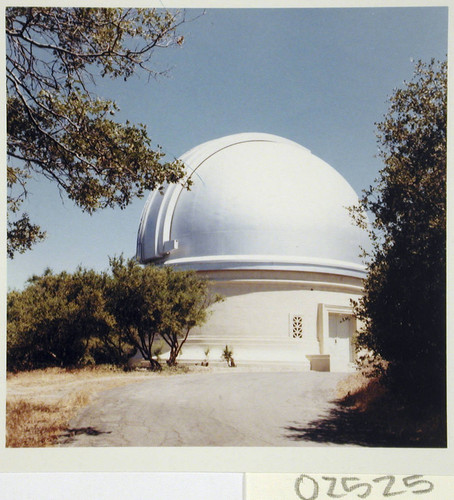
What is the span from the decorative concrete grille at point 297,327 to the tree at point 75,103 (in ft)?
14.5

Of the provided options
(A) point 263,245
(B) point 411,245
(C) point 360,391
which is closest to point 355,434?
(C) point 360,391

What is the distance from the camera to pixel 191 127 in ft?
20.6

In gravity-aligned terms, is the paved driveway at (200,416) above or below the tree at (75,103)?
below

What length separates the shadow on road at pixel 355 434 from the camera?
5102 millimetres

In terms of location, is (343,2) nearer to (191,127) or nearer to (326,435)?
(191,127)

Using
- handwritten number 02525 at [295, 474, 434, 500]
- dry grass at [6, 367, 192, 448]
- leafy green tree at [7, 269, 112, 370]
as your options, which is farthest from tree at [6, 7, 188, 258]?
handwritten number 02525 at [295, 474, 434, 500]

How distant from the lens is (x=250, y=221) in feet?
33.6

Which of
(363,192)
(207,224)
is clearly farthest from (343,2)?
(207,224)

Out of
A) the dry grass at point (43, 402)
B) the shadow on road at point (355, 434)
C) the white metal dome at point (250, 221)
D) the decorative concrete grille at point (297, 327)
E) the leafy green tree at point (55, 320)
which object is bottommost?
the shadow on road at point (355, 434)

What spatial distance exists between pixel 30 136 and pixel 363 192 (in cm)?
386

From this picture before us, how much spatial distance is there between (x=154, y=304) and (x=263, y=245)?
3039 millimetres

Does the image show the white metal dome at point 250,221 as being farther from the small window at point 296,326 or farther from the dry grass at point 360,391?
the dry grass at point 360,391

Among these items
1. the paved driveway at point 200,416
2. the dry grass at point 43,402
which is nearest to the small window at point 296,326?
the paved driveway at point 200,416

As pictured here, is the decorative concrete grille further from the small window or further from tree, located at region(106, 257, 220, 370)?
tree, located at region(106, 257, 220, 370)
